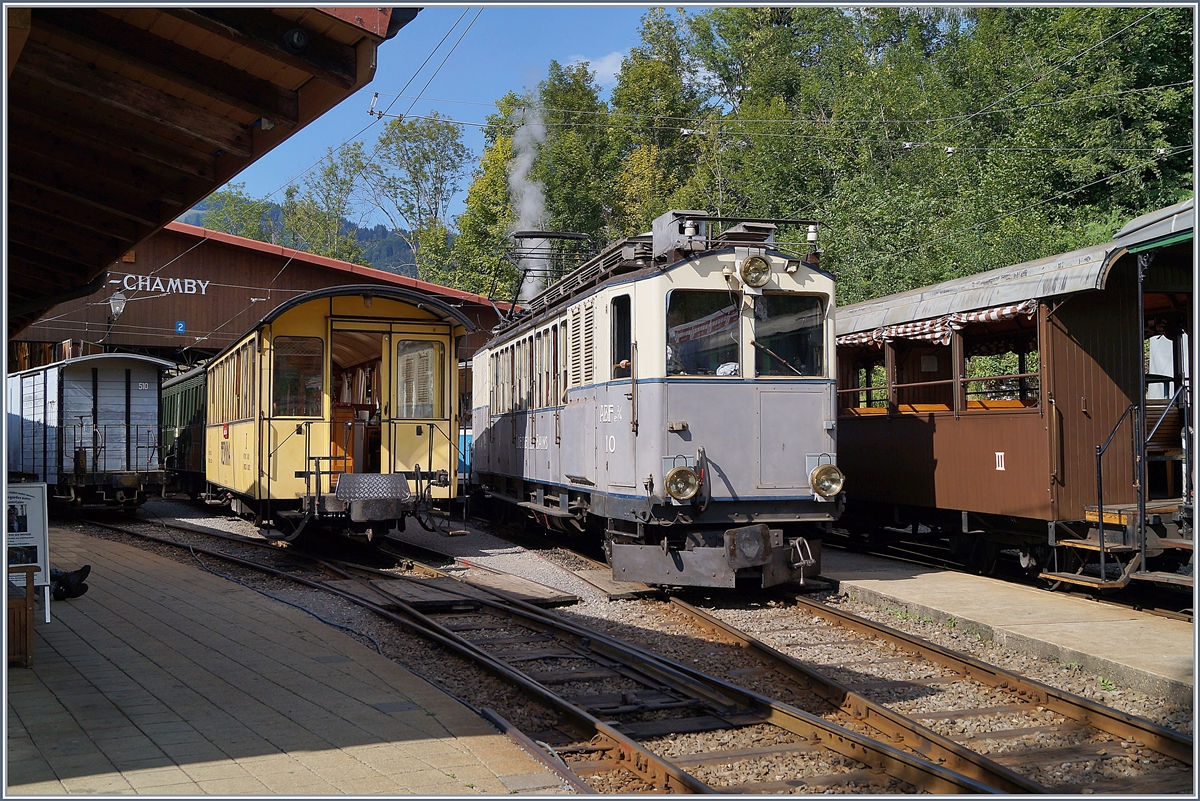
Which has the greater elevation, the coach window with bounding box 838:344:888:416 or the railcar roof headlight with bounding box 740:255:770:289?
the railcar roof headlight with bounding box 740:255:770:289

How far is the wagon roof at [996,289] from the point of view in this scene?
32.2 feet

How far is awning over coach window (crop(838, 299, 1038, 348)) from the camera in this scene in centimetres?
1057

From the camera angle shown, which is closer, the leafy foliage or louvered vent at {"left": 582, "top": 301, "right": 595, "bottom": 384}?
louvered vent at {"left": 582, "top": 301, "right": 595, "bottom": 384}

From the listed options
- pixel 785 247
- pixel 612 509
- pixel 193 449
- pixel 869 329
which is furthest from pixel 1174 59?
pixel 193 449

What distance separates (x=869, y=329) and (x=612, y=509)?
194 inches

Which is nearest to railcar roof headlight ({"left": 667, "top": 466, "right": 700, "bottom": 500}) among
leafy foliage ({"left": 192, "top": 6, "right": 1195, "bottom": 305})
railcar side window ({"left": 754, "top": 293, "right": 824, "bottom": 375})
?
railcar side window ({"left": 754, "top": 293, "right": 824, "bottom": 375})

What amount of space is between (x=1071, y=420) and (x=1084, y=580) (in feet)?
5.42

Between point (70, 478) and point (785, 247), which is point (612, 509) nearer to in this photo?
point (70, 478)

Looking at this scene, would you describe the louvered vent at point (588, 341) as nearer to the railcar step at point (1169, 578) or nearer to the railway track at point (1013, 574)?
the railway track at point (1013, 574)

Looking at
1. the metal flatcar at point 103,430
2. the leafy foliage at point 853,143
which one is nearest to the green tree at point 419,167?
the leafy foliage at point 853,143

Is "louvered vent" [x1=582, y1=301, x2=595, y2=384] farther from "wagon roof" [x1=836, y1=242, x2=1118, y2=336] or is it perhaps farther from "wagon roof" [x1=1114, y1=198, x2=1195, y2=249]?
"wagon roof" [x1=1114, y1=198, x2=1195, y2=249]

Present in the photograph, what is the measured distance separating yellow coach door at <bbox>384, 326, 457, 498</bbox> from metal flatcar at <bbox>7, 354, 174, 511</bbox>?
30.1 feet

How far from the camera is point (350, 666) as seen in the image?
296 inches

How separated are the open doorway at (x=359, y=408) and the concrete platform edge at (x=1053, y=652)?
22.3ft
